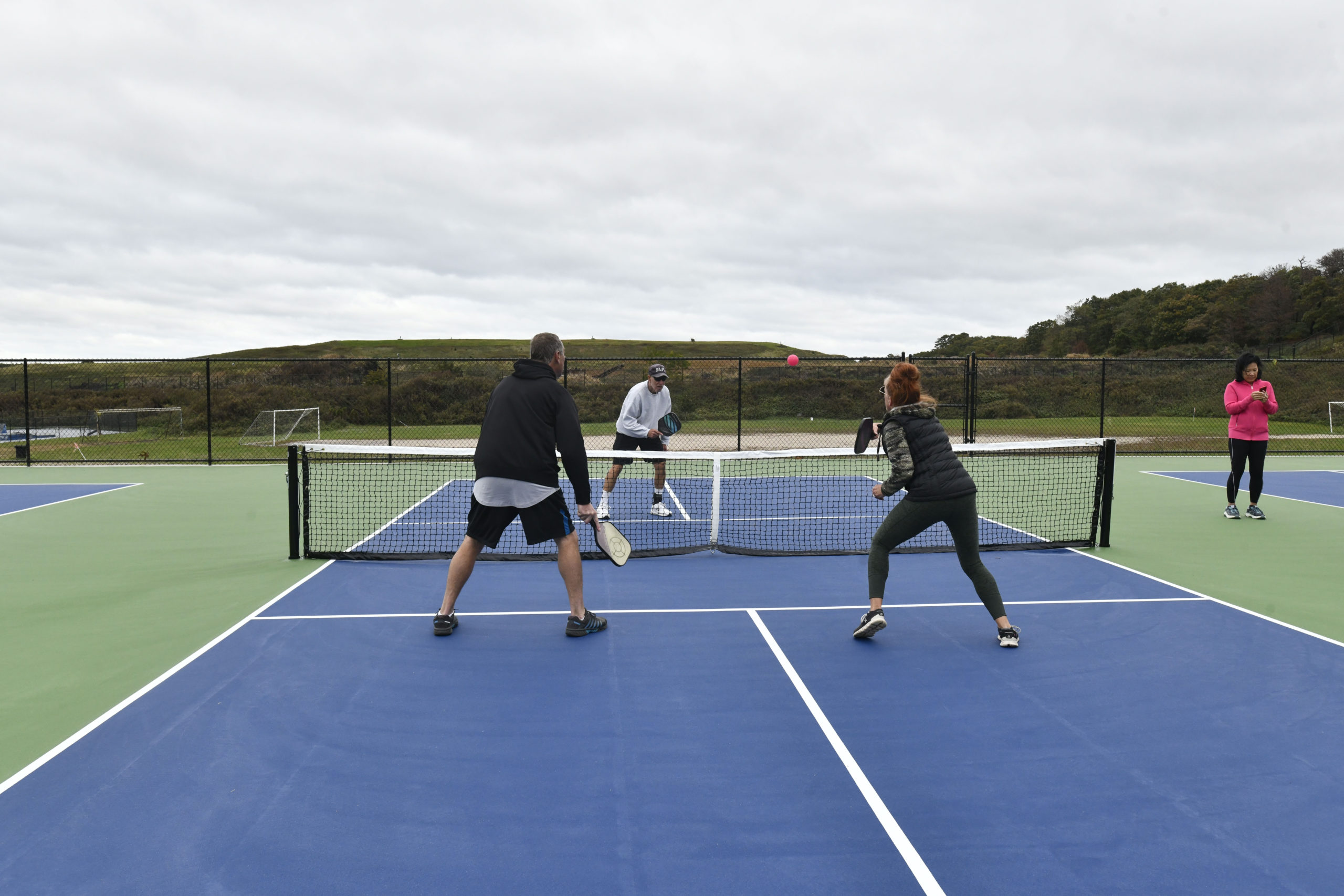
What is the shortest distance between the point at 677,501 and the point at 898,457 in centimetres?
604

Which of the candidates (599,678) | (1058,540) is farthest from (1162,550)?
(599,678)

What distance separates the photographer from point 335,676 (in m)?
4.10

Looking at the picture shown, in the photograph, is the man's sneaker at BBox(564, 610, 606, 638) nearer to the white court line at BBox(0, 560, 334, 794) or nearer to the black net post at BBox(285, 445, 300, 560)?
the white court line at BBox(0, 560, 334, 794)

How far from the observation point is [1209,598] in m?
5.59

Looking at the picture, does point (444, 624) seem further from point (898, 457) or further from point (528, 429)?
point (898, 457)

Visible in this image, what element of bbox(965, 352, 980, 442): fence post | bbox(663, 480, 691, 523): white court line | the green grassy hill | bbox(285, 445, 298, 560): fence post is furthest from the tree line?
bbox(285, 445, 298, 560): fence post

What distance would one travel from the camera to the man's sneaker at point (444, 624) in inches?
187

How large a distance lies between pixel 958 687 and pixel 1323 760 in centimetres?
139

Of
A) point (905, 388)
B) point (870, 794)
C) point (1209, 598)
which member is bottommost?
point (870, 794)

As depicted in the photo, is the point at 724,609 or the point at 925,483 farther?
the point at 724,609

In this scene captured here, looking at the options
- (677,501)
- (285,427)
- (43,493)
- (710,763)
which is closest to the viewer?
(710,763)

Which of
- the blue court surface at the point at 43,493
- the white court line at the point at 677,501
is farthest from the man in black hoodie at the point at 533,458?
the blue court surface at the point at 43,493

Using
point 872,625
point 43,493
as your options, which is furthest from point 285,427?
point 872,625

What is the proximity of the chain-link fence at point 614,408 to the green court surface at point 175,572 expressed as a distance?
19.6 feet
